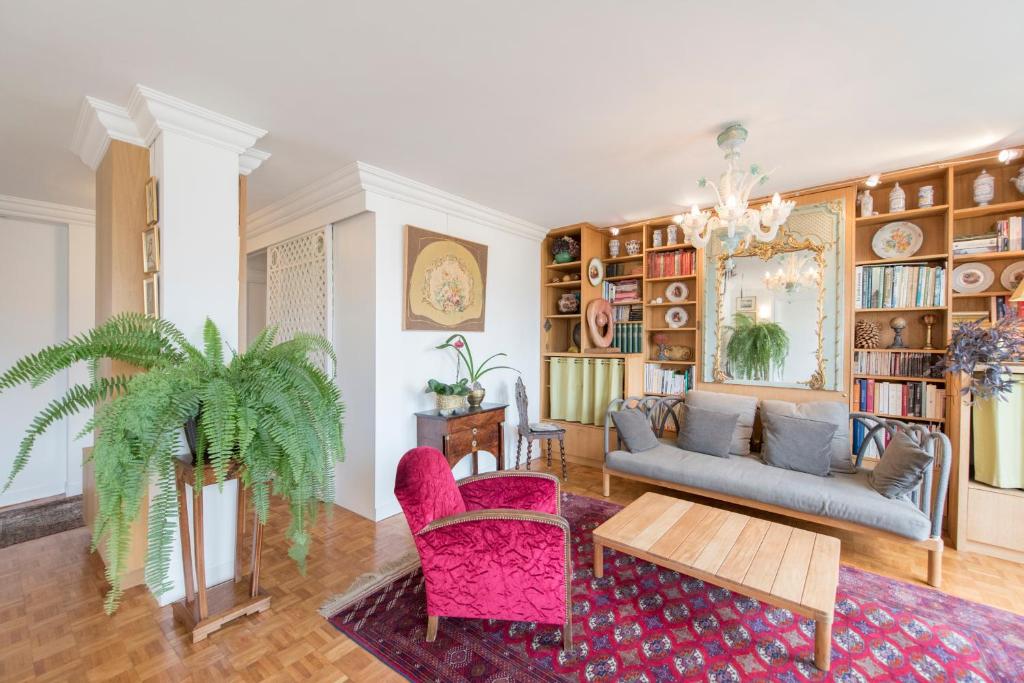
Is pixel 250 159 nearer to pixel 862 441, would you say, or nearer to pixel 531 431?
pixel 531 431

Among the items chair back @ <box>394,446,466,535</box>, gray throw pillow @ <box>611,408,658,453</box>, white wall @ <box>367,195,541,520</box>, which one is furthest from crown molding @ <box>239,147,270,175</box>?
gray throw pillow @ <box>611,408,658,453</box>

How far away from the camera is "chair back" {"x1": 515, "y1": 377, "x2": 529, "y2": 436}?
389cm

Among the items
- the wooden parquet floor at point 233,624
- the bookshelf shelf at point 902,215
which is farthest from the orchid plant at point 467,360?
the bookshelf shelf at point 902,215

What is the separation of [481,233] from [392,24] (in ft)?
7.73

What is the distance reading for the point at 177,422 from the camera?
154 centimetres

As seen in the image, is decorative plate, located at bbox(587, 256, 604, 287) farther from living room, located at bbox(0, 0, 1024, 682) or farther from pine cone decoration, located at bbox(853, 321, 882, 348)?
pine cone decoration, located at bbox(853, 321, 882, 348)

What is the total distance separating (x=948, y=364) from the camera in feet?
8.82

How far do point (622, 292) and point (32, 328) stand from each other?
17.9ft

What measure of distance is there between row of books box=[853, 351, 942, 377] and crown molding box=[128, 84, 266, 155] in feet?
14.5

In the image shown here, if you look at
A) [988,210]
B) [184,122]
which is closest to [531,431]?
[184,122]

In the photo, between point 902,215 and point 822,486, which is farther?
point 902,215

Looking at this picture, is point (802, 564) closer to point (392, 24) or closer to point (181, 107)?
point (392, 24)

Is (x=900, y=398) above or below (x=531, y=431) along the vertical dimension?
above

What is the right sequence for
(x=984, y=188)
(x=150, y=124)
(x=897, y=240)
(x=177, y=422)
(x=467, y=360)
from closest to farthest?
(x=177, y=422)
(x=150, y=124)
(x=984, y=188)
(x=897, y=240)
(x=467, y=360)
